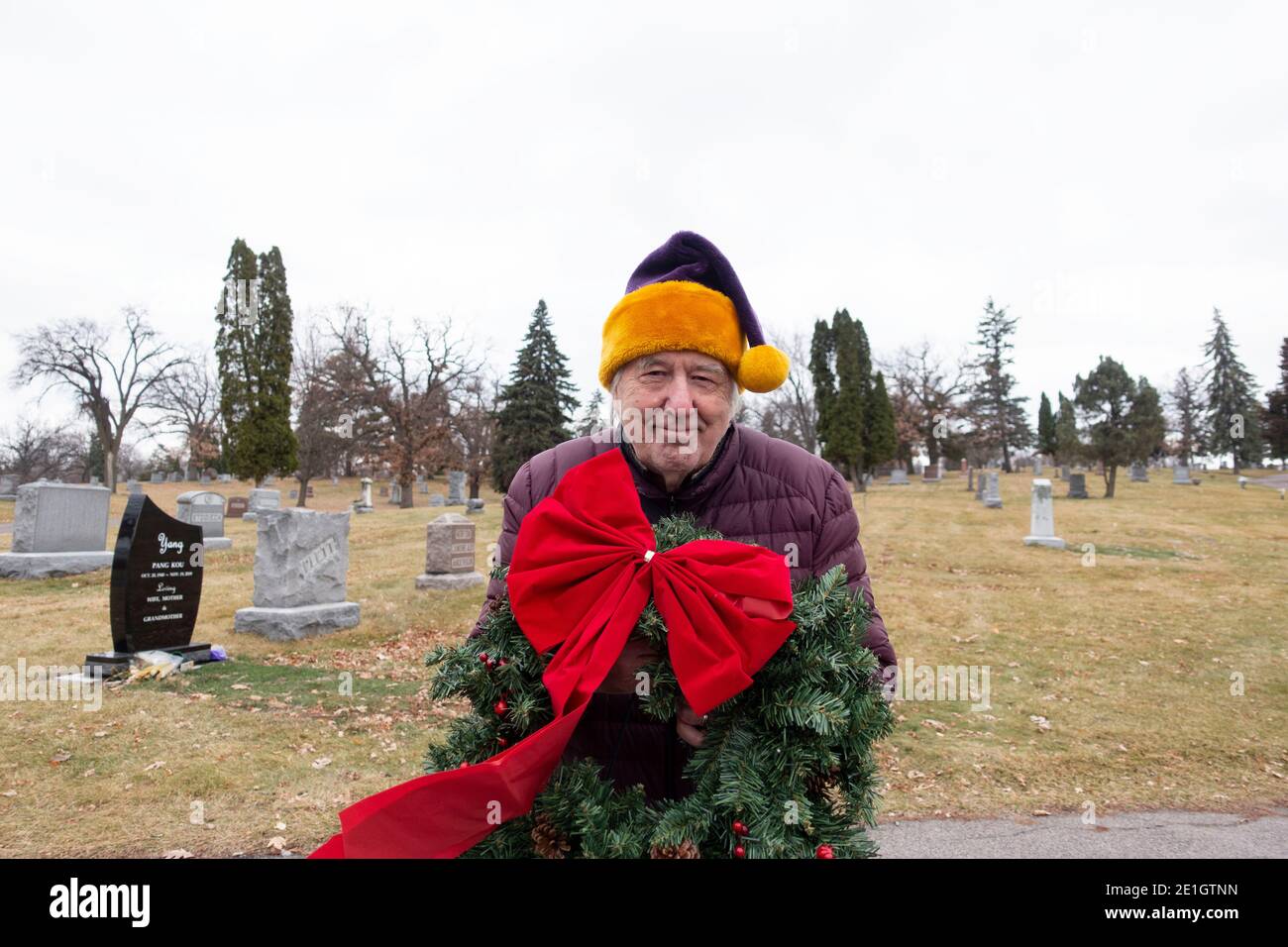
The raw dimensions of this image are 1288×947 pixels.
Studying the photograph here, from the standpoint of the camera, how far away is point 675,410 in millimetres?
2006

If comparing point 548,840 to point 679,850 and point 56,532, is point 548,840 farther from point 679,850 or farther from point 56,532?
point 56,532

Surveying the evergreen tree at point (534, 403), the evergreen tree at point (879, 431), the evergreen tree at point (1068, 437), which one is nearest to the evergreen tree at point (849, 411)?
the evergreen tree at point (879, 431)

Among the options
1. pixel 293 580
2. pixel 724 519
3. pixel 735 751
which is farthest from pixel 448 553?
pixel 735 751

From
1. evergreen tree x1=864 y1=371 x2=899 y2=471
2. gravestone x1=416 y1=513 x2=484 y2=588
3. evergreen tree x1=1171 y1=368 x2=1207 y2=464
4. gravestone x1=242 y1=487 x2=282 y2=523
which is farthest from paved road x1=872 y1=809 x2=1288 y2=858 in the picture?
evergreen tree x1=1171 y1=368 x2=1207 y2=464

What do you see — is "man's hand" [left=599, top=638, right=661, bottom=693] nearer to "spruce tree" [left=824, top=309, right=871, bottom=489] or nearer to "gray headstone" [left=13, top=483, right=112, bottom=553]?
"gray headstone" [left=13, top=483, right=112, bottom=553]

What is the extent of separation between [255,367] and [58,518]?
19.1 meters

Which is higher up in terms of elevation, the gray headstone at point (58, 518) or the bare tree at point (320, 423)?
the bare tree at point (320, 423)

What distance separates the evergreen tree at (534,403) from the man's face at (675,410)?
2993 centimetres

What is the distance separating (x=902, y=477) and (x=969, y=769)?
3981 centimetres

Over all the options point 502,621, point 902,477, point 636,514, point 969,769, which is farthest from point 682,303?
point 902,477

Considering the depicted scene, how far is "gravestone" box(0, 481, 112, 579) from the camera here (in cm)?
1261

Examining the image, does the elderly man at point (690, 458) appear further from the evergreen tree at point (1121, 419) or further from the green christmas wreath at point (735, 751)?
the evergreen tree at point (1121, 419)

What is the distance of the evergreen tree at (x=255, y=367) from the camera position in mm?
30250

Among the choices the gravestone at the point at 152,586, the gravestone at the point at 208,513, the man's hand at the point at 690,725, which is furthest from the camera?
the gravestone at the point at 208,513
